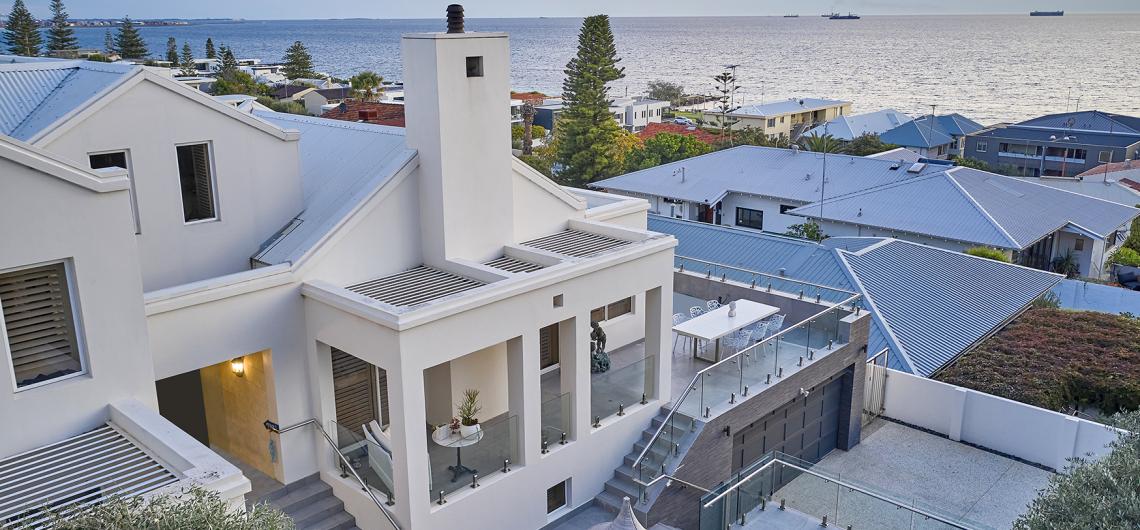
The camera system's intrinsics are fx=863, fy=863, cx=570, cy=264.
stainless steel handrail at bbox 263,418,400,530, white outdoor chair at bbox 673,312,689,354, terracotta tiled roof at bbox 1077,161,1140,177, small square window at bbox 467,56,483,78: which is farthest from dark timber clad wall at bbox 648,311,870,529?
terracotta tiled roof at bbox 1077,161,1140,177

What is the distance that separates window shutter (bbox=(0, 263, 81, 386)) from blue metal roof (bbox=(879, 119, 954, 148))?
222ft

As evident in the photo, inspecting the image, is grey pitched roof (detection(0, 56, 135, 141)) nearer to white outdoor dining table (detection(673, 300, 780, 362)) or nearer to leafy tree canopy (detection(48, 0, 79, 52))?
white outdoor dining table (detection(673, 300, 780, 362))

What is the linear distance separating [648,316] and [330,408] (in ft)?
18.2

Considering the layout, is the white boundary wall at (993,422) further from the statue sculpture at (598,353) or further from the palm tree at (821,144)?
the palm tree at (821,144)

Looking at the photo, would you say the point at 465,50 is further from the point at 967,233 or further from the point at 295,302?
the point at 967,233

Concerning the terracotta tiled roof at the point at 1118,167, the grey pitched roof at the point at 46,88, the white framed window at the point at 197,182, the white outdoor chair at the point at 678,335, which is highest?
the grey pitched roof at the point at 46,88

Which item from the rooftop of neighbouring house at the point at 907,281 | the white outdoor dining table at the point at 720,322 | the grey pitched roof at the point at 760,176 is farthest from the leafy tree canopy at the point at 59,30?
the white outdoor dining table at the point at 720,322

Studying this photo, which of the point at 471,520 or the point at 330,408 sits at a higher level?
the point at 330,408

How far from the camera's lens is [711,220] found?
45.6 m

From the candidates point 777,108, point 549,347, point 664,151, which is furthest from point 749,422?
point 777,108

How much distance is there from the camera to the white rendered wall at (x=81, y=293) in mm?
8789

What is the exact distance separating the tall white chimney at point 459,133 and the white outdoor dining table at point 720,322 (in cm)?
456

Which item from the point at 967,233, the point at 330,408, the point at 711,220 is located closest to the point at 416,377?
the point at 330,408

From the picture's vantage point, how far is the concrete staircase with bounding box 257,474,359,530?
12184 mm
